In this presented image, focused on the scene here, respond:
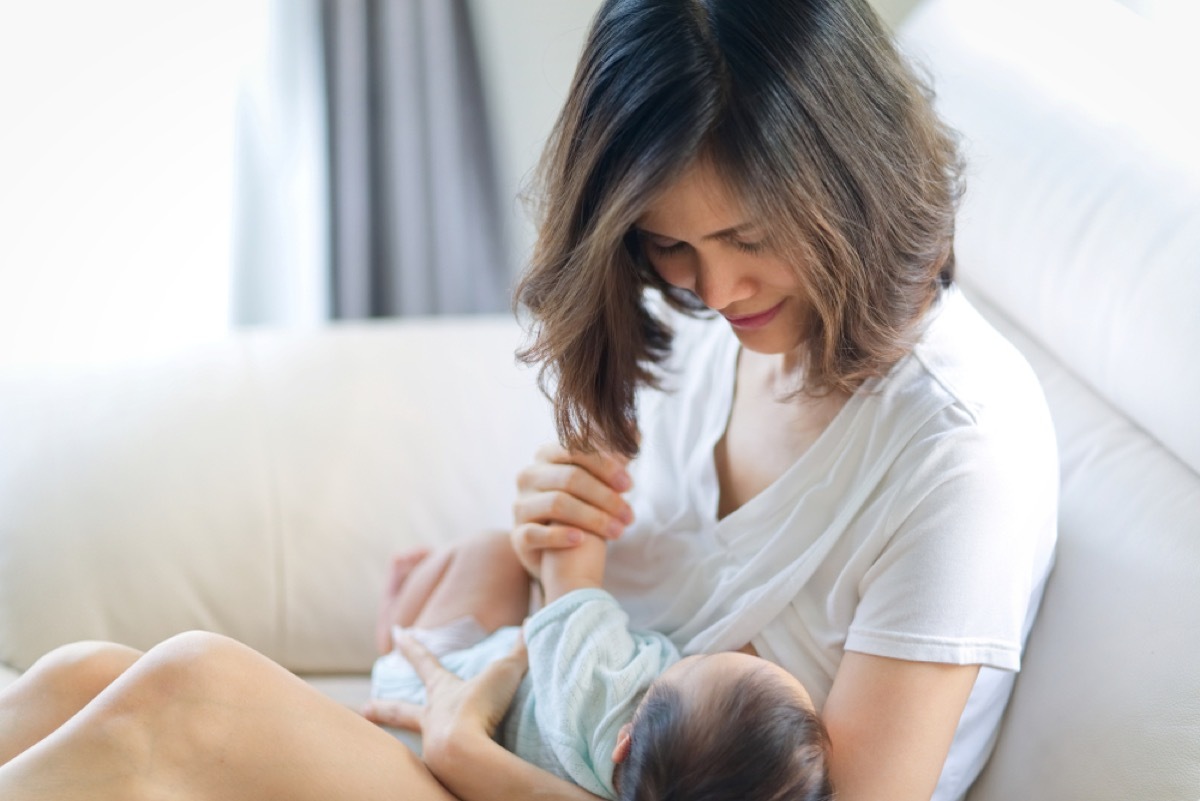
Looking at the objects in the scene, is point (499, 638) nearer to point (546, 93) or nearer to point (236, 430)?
point (236, 430)

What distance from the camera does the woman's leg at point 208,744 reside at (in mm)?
1079

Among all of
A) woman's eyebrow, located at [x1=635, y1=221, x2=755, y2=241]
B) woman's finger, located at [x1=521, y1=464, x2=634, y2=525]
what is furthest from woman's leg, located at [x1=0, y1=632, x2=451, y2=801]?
woman's eyebrow, located at [x1=635, y1=221, x2=755, y2=241]

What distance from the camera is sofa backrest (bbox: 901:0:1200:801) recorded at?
3.67 ft

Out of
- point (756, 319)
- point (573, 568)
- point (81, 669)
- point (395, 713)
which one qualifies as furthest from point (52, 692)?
point (756, 319)

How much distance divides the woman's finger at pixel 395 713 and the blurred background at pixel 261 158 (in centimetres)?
99

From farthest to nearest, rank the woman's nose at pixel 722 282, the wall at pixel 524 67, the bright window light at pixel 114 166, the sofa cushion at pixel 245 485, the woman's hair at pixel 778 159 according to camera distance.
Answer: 1. the wall at pixel 524 67
2. the bright window light at pixel 114 166
3. the sofa cushion at pixel 245 485
4. the woman's nose at pixel 722 282
5. the woman's hair at pixel 778 159

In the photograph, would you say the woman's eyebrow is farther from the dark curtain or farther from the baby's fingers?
the dark curtain

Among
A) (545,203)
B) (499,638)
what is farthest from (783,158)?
(499,638)

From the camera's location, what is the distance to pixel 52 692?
1300 mm

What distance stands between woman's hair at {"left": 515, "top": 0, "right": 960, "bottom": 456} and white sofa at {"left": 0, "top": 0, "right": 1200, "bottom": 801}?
25 centimetres

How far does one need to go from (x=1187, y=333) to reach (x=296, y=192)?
1.99 metres

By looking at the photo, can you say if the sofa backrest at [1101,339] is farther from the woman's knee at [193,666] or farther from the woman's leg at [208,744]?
the woman's knee at [193,666]

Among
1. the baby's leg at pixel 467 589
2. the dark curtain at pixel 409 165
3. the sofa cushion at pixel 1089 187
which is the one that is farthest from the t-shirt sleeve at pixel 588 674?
Result: the dark curtain at pixel 409 165

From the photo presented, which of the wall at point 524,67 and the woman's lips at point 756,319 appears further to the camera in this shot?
the wall at point 524,67
